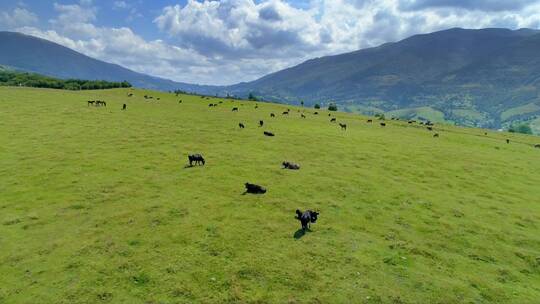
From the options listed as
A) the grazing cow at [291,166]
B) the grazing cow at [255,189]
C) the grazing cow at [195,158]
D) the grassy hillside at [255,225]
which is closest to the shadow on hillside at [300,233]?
the grassy hillside at [255,225]

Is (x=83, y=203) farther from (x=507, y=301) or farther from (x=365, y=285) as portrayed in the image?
(x=507, y=301)

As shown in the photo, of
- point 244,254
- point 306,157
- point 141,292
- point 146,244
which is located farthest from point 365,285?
point 306,157

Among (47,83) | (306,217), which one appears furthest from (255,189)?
(47,83)

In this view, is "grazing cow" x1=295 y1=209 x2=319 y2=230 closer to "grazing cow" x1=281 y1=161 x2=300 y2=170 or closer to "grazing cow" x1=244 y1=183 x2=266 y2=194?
"grazing cow" x1=244 y1=183 x2=266 y2=194

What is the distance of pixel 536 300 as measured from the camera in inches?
692

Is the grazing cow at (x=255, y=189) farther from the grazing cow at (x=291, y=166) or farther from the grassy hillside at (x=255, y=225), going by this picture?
the grazing cow at (x=291, y=166)

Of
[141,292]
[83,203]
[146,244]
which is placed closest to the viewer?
[141,292]

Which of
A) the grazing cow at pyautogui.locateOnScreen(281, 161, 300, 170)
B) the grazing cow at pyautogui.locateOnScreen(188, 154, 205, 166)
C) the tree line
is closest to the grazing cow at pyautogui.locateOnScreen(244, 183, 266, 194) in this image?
the grazing cow at pyautogui.locateOnScreen(281, 161, 300, 170)

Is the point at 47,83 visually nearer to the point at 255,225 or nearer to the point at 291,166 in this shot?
the point at 291,166

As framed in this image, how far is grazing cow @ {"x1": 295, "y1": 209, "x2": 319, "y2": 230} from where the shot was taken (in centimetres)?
2308

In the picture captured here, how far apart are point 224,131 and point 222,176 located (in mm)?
24757

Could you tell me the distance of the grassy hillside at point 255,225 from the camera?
17.7 metres

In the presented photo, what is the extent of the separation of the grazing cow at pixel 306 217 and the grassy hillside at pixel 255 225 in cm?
52

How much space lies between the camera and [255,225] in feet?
77.1
